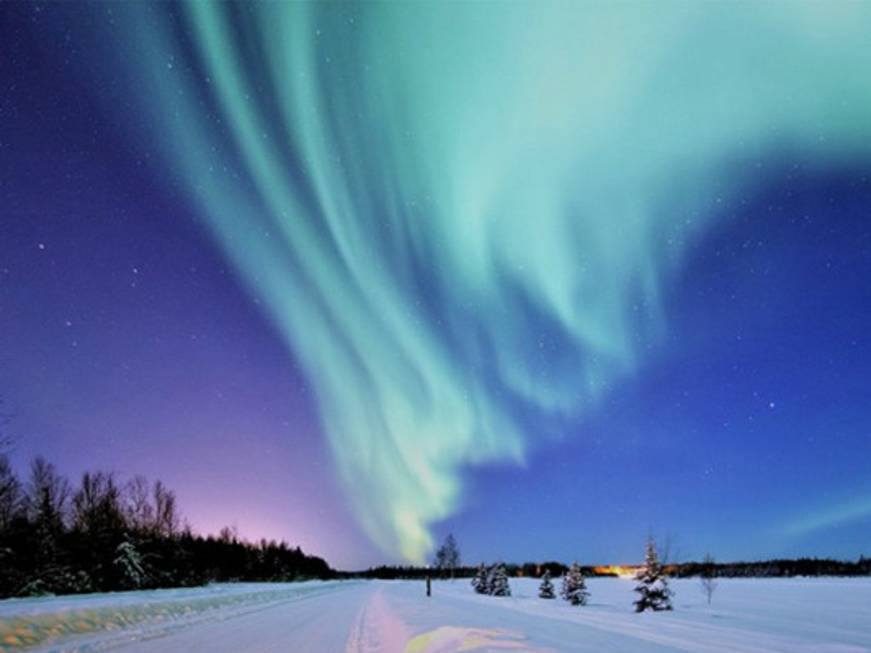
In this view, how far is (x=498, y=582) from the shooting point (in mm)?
57562

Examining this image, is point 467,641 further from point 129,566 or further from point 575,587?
point 129,566

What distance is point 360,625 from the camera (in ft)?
57.4

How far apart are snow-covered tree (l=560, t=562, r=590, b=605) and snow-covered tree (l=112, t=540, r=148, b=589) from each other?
99.9 ft

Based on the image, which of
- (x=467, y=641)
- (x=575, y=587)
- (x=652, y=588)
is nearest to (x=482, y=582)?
(x=575, y=587)

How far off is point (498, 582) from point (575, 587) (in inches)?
705

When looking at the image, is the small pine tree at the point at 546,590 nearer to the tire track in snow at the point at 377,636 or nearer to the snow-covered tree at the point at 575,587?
the snow-covered tree at the point at 575,587

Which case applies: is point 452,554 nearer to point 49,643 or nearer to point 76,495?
point 76,495

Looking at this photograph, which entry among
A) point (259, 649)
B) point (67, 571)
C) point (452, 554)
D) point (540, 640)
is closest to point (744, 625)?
point (540, 640)

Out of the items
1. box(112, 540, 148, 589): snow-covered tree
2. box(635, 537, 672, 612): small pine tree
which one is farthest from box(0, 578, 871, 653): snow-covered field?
box(112, 540, 148, 589): snow-covered tree

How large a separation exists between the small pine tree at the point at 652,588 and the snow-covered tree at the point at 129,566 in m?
34.2

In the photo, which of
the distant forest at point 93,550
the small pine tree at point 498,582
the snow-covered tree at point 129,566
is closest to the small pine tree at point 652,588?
the distant forest at point 93,550

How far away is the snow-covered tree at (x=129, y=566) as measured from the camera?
4262 centimetres

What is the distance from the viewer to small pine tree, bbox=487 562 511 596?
56597mm

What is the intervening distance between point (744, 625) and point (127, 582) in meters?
39.7
